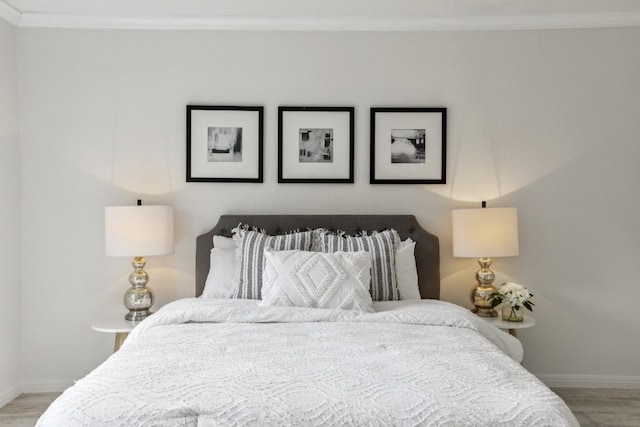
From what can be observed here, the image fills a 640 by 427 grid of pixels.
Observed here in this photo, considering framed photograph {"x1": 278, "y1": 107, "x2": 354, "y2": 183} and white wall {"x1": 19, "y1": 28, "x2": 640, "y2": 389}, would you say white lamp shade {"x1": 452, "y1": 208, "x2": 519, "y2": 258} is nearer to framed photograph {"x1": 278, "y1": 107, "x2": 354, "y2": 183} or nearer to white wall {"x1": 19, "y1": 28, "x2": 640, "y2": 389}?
white wall {"x1": 19, "y1": 28, "x2": 640, "y2": 389}

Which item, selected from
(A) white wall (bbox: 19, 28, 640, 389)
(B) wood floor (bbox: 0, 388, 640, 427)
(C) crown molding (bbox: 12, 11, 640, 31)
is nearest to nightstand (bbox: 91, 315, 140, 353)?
(A) white wall (bbox: 19, 28, 640, 389)

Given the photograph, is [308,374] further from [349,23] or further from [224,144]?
[349,23]

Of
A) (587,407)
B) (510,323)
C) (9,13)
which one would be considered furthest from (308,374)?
(9,13)

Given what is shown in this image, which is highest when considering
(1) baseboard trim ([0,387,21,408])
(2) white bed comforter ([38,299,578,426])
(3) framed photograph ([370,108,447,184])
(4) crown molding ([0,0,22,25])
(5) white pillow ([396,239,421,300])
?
(4) crown molding ([0,0,22,25])

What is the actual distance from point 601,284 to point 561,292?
267 millimetres

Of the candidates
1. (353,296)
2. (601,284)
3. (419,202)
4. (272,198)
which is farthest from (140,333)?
(601,284)

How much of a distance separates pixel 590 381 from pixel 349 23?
2.85 meters

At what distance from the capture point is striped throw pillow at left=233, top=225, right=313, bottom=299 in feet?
11.0

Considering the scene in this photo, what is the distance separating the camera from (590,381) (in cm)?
385

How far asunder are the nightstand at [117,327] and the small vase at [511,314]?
7.20ft

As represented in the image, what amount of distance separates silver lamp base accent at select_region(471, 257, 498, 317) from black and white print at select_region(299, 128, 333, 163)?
1199 mm

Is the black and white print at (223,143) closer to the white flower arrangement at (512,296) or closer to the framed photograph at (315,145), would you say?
the framed photograph at (315,145)

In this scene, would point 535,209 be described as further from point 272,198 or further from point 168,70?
point 168,70

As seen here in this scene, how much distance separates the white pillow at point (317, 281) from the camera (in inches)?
118
